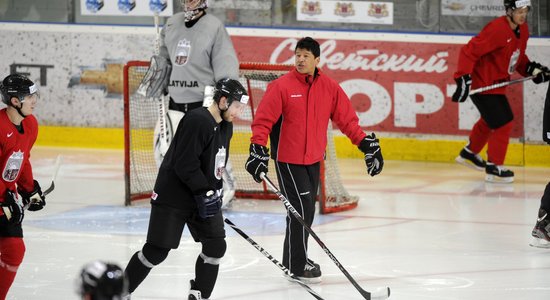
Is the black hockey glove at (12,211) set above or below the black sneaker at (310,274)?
above

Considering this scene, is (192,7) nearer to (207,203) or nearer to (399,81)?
(207,203)

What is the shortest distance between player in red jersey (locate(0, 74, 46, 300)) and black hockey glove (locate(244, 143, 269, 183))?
107 centimetres

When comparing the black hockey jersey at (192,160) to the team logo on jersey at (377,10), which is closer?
the black hockey jersey at (192,160)

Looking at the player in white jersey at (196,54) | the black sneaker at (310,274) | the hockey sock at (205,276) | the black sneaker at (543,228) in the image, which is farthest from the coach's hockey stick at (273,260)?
the player in white jersey at (196,54)

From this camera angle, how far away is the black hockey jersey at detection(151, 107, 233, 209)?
14.9 feet

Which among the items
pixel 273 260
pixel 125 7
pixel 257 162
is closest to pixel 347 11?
pixel 125 7

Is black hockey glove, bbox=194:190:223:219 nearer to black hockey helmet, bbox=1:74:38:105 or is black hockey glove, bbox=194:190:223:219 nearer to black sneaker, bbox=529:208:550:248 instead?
black hockey helmet, bbox=1:74:38:105

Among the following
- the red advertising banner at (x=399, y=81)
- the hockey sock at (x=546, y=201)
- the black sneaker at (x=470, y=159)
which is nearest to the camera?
the hockey sock at (x=546, y=201)

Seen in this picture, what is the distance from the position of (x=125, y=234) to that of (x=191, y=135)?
7.95 ft

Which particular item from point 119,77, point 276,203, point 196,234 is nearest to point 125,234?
point 276,203

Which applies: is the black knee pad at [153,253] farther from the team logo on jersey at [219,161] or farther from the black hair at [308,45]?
the black hair at [308,45]

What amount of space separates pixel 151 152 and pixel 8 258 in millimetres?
3860

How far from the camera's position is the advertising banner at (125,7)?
10594 millimetres

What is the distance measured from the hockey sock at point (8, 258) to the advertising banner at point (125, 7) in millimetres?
6196
